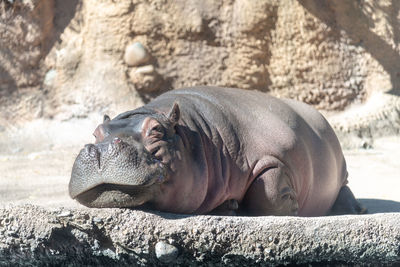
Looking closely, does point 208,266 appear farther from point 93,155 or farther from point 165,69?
point 165,69

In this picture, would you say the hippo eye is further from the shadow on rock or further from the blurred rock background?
the blurred rock background

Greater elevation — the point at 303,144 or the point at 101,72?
the point at 303,144

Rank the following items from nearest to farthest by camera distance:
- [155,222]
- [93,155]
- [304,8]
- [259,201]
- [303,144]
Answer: [155,222]
[93,155]
[259,201]
[303,144]
[304,8]

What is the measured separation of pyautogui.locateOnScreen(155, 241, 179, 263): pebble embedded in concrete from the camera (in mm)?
2490

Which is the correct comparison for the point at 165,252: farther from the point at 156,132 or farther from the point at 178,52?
the point at 178,52

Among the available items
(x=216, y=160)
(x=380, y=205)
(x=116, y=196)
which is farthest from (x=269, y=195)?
(x=380, y=205)

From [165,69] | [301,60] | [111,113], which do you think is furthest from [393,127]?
[111,113]

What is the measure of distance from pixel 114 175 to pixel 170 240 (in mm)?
362

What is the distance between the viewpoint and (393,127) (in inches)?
313

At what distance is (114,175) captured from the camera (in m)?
2.70

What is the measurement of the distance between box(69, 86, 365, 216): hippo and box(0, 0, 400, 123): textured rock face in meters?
3.62

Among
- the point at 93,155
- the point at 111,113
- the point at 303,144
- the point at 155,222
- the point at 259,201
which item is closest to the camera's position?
the point at 155,222

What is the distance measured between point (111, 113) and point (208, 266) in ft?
16.4

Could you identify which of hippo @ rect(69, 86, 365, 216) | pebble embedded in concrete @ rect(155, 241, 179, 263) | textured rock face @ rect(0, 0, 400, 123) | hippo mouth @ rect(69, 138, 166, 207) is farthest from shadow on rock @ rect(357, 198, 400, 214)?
textured rock face @ rect(0, 0, 400, 123)
